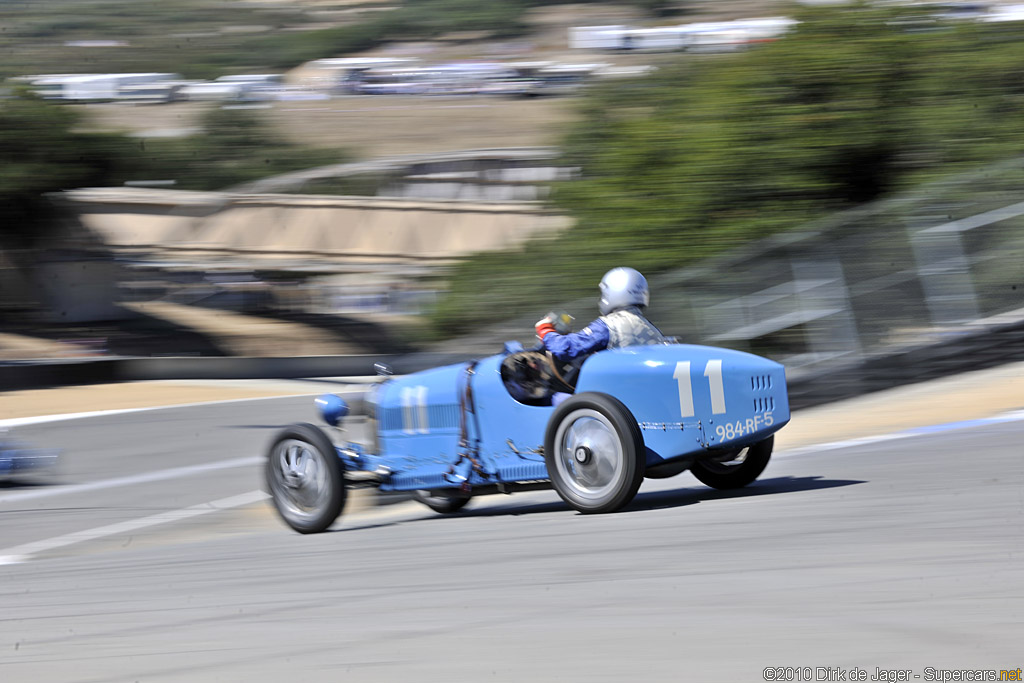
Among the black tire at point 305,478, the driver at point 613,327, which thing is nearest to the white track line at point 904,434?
the driver at point 613,327

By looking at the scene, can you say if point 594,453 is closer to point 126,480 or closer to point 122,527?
point 122,527

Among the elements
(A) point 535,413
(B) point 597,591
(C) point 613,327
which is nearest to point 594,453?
(A) point 535,413

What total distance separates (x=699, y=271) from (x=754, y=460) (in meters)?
6.18

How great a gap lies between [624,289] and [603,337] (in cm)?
32

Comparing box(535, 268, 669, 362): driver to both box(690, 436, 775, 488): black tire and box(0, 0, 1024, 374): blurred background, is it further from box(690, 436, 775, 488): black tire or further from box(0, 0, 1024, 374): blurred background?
box(0, 0, 1024, 374): blurred background

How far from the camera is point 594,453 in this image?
620 cm

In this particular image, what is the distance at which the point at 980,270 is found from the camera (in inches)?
473

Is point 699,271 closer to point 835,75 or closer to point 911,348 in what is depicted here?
point 911,348

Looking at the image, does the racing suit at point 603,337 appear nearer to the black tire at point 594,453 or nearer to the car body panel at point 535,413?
the car body panel at point 535,413

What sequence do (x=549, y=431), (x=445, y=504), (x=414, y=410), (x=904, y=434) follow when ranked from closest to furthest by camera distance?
(x=549, y=431)
(x=414, y=410)
(x=445, y=504)
(x=904, y=434)

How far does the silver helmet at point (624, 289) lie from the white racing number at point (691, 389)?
0.67m

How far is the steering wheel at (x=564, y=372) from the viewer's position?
6.56 m

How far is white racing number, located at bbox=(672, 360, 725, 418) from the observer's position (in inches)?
243

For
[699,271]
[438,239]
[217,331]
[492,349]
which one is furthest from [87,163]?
[699,271]
